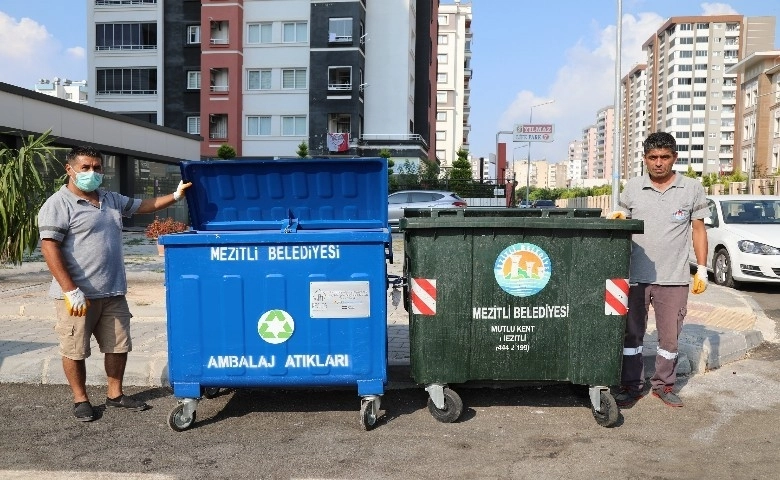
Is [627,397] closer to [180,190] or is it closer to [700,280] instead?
[700,280]

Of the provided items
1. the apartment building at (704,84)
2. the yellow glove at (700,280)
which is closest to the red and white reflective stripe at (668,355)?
the yellow glove at (700,280)

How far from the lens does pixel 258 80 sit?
42.6 m

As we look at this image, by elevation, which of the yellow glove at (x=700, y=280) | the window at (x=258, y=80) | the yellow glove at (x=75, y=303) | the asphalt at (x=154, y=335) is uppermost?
the window at (x=258, y=80)

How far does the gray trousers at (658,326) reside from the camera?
488 cm

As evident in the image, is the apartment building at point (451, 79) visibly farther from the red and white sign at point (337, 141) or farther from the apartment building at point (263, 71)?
the red and white sign at point (337, 141)

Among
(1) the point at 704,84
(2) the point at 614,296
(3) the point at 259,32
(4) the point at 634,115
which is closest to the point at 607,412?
(2) the point at 614,296

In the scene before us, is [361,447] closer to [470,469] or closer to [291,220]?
[470,469]

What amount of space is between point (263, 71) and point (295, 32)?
3.08 metres

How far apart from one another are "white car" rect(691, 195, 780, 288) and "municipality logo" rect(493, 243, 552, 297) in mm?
6986

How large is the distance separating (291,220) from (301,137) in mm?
37902

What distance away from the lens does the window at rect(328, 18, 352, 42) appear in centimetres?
4159

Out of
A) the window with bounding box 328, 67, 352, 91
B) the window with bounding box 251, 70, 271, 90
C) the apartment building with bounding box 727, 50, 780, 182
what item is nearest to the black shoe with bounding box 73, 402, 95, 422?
the window with bounding box 328, 67, 352, 91

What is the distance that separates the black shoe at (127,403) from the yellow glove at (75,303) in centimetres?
84

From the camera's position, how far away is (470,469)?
3.81m
